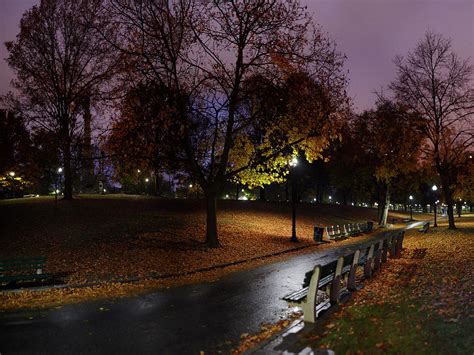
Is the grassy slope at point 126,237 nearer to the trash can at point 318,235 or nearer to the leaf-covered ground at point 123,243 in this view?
the leaf-covered ground at point 123,243

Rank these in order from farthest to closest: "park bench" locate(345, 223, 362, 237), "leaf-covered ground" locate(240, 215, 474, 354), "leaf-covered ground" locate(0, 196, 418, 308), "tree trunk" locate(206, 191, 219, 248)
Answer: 1. "park bench" locate(345, 223, 362, 237)
2. "tree trunk" locate(206, 191, 219, 248)
3. "leaf-covered ground" locate(0, 196, 418, 308)
4. "leaf-covered ground" locate(240, 215, 474, 354)

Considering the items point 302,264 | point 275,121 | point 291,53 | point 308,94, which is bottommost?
point 302,264

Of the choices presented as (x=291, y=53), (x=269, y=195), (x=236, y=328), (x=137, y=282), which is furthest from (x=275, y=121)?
(x=269, y=195)

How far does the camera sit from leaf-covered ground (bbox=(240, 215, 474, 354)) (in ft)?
18.6

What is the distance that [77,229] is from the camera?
20.6 meters

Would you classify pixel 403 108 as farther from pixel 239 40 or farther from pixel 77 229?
pixel 77 229

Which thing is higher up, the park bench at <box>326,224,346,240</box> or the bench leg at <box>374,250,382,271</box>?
the bench leg at <box>374,250,382,271</box>

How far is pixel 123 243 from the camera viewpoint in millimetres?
18312

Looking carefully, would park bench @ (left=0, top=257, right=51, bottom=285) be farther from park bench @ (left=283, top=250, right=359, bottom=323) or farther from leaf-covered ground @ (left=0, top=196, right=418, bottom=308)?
park bench @ (left=283, top=250, right=359, bottom=323)

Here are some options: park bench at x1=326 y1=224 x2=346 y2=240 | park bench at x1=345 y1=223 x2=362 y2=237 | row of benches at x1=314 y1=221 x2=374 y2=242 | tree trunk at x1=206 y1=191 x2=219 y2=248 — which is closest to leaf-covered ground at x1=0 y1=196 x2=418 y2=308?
tree trunk at x1=206 y1=191 x2=219 y2=248

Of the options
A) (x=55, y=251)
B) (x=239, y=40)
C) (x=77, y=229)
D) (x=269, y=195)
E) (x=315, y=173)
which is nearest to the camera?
(x=55, y=251)

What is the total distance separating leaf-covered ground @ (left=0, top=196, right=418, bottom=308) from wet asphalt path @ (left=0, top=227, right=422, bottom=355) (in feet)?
5.21

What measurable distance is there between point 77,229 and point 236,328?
15073 millimetres

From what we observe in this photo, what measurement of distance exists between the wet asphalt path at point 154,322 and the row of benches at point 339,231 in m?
14.3
